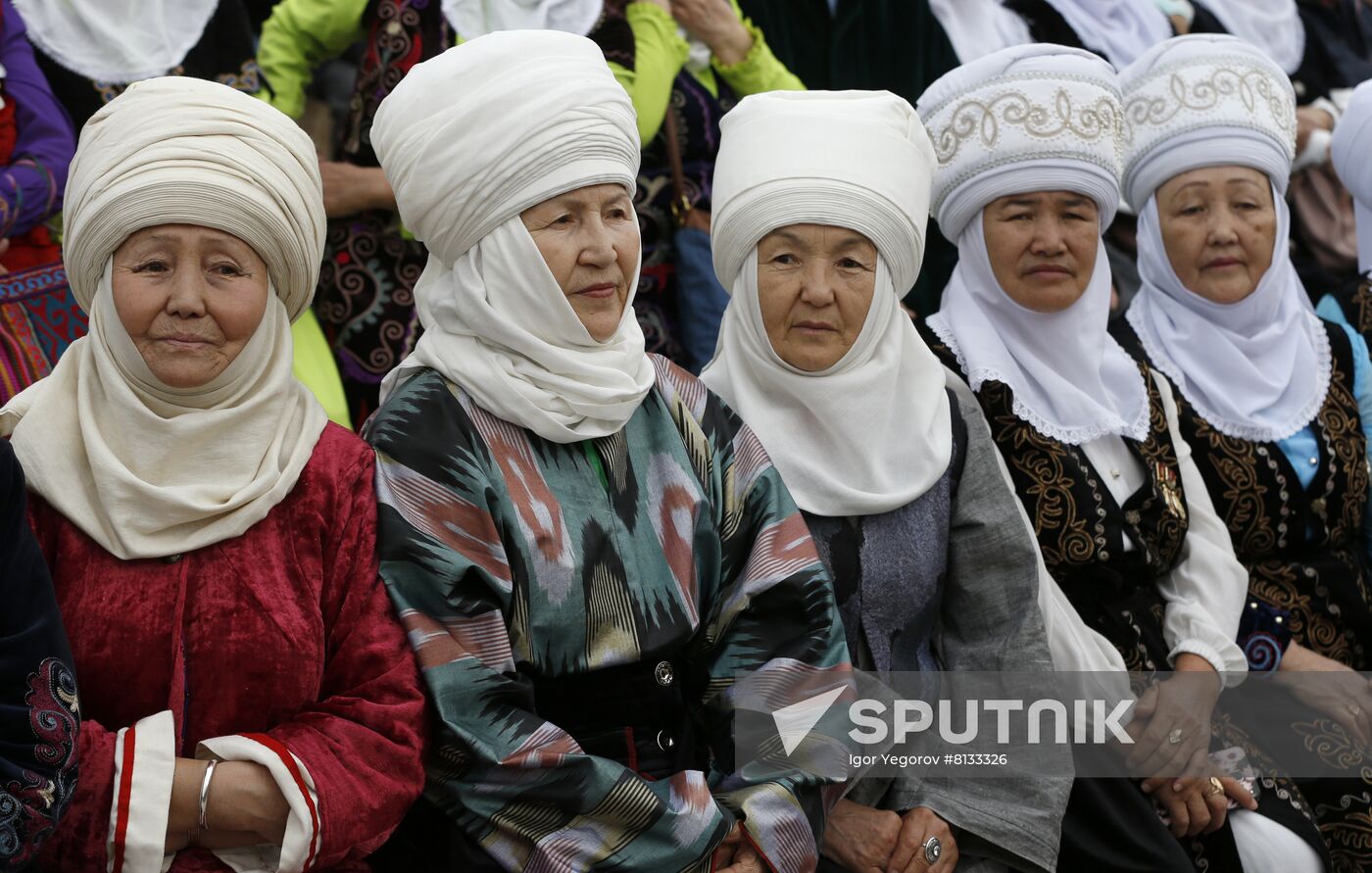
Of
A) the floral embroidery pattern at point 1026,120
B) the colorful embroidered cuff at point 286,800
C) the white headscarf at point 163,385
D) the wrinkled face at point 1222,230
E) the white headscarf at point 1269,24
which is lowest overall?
the white headscarf at point 1269,24

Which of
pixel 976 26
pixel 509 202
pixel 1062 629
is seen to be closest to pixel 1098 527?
pixel 1062 629

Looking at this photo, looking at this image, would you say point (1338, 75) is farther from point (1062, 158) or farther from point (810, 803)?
point (810, 803)

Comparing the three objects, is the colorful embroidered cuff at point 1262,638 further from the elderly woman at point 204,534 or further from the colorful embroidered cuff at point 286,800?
the colorful embroidered cuff at point 286,800

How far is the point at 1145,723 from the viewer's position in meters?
3.32

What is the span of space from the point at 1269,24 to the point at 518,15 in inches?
138

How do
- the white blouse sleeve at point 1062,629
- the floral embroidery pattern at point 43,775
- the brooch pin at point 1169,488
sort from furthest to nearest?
the brooch pin at point 1169,488 < the white blouse sleeve at point 1062,629 < the floral embroidery pattern at point 43,775

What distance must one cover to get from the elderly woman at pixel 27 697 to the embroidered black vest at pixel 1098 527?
2100 mm

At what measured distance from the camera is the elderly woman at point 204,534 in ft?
7.33

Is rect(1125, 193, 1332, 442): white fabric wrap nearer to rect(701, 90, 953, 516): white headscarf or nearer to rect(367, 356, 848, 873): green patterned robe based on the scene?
rect(701, 90, 953, 516): white headscarf

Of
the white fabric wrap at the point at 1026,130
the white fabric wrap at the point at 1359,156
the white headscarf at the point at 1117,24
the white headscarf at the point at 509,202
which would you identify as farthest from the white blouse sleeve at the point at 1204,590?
the white headscarf at the point at 1117,24

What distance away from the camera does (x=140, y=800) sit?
7.14 ft

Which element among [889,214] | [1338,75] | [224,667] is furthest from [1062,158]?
[1338,75]

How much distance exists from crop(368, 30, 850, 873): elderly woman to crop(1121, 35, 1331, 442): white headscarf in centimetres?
171

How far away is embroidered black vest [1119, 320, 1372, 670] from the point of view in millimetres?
3799
